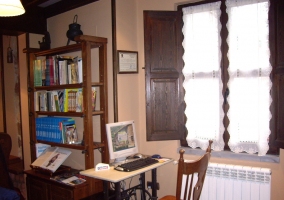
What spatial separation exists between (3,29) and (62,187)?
2.00 meters

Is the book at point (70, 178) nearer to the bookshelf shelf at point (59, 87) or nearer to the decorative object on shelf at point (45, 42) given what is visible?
the bookshelf shelf at point (59, 87)

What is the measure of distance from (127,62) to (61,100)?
0.86 metres

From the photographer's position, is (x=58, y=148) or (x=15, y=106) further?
(x=15, y=106)

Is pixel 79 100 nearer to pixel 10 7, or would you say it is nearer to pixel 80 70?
pixel 80 70

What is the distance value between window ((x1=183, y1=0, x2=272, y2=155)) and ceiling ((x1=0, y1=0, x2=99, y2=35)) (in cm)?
136

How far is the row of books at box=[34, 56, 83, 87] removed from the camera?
2.95 metres

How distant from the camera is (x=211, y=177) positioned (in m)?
2.62

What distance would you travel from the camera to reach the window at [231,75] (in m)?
2.43

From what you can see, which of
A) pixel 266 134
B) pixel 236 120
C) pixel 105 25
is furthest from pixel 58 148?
pixel 266 134

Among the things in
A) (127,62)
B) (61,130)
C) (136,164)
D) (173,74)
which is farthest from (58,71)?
(136,164)

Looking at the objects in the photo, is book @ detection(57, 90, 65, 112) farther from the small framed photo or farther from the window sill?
the window sill

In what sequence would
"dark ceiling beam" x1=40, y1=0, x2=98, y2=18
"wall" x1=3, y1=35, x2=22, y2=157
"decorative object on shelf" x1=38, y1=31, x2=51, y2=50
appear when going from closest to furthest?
"dark ceiling beam" x1=40, y1=0, x2=98, y2=18 → "decorative object on shelf" x1=38, y1=31, x2=51, y2=50 → "wall" x1=3, y1=35, x2=22, y2=157

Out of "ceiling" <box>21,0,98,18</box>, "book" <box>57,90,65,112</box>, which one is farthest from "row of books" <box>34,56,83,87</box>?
"ceiling" <box>21,0,98,18</box>

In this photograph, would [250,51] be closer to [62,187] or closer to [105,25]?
[105,25]
